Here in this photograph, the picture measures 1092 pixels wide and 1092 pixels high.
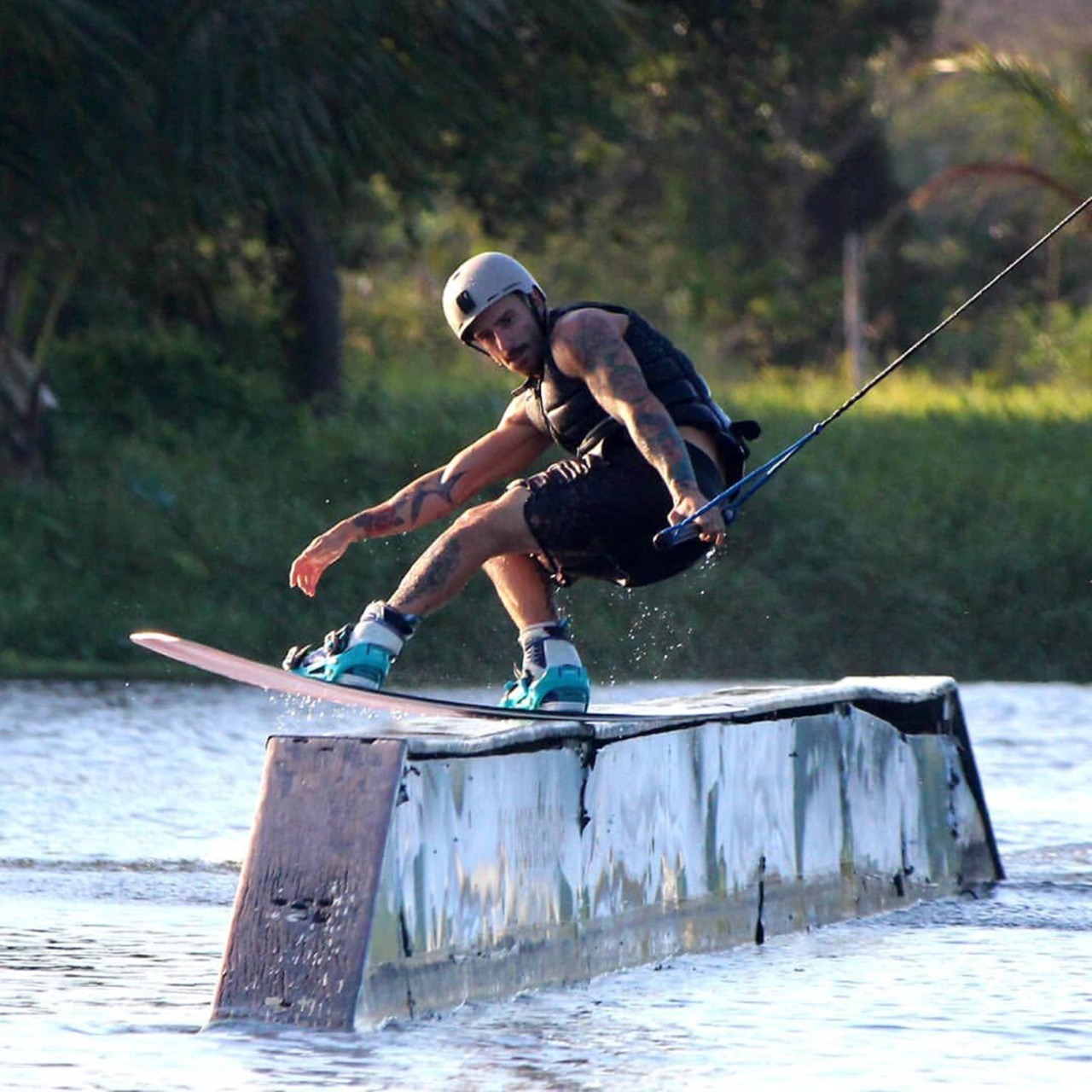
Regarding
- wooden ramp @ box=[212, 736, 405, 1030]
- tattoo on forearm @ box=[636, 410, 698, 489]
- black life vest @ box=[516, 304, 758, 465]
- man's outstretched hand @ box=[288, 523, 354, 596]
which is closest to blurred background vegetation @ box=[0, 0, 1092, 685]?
man's outstretched hand @ box=[288, 523, 354, 596]

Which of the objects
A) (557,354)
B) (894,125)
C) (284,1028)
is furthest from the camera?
(894,125)

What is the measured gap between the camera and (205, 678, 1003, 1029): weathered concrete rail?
236 inches

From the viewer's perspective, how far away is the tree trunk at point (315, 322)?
25.7 metres

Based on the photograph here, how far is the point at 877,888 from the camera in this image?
8.84 m

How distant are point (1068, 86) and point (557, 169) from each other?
217 inches

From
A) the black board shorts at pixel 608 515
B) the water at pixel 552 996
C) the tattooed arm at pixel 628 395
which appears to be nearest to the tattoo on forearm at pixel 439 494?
the black board shorts at pixel 608 515

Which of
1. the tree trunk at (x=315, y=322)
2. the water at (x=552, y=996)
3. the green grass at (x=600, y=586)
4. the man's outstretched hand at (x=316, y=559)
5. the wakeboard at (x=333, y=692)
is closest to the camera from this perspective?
the water at (x=552, y=996)

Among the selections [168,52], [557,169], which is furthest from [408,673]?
[557,169]

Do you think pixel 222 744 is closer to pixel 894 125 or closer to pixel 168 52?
pixel 168 52

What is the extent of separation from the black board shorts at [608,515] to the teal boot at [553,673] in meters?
0.18

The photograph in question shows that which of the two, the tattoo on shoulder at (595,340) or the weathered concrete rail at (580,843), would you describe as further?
the tattoo on shoulder at (595,340)

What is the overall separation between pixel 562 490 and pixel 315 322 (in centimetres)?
1858

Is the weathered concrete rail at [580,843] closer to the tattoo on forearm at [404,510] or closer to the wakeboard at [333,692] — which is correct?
the wakeboard at [333,692]

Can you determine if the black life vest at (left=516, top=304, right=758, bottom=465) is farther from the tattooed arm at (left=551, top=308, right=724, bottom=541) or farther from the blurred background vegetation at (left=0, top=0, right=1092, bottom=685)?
the blurred background vegetation at (left=0, top=0, right=1092, bottom=685)
